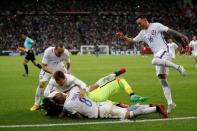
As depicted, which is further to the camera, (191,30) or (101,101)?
(191,30)

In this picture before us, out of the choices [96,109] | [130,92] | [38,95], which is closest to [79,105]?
[96,109]

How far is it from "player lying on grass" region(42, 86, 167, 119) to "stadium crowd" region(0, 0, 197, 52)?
61965mm

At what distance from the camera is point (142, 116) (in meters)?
13.0

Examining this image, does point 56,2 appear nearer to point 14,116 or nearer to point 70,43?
point 70,43

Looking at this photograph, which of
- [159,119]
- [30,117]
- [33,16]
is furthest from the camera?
[33,16]

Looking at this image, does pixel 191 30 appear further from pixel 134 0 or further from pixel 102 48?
pixel 102 48

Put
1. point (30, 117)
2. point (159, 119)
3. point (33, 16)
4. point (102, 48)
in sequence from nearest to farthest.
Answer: point (159, 119)
point (30, 117)
point (102, 48)
point (33, 16)

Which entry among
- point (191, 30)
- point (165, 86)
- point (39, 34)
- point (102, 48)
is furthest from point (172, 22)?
point (165, 86)

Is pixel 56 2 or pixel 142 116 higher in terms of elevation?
pixel 56 2

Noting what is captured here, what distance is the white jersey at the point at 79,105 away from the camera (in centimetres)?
1255

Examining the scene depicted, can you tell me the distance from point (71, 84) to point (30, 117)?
1.45 meters

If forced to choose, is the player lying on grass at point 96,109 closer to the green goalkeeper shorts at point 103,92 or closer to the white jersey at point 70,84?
the white jersey at point 70,84

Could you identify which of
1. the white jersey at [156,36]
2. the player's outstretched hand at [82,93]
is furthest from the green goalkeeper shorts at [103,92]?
the white jersey at [156,36]

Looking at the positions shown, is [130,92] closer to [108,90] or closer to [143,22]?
[108,90]
